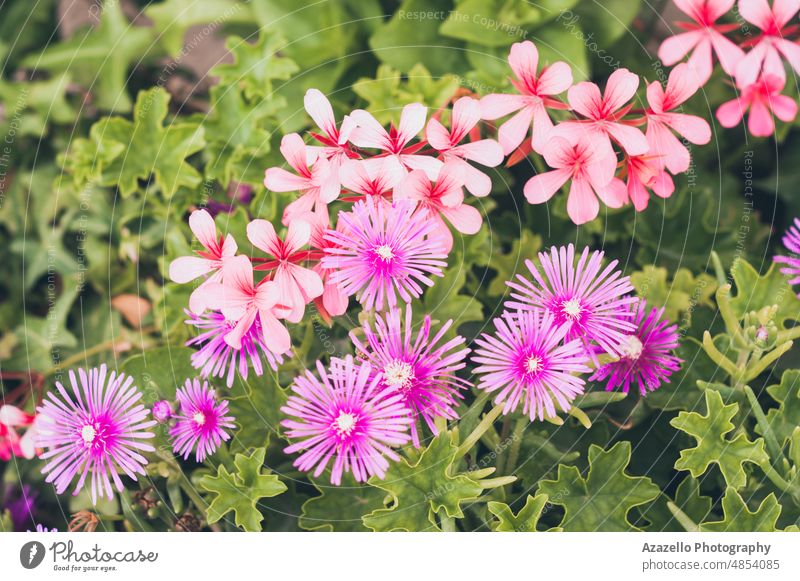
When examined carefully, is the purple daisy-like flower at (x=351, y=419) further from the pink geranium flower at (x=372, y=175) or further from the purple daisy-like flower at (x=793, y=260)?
the purple daisy-like flower at (x=793, y=260)

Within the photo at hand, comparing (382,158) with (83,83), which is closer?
(382,158)

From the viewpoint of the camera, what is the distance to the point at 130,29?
0.69 meters

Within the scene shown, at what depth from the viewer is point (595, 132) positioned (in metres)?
0.43

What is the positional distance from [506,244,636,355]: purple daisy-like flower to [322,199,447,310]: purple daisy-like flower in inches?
2.2

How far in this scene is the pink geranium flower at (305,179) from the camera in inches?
16.5

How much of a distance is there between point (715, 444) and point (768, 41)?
0.26 m

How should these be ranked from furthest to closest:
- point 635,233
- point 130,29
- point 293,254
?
point 130,29, point 635,233, point 293,254

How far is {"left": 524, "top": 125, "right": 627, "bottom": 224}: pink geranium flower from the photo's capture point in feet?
1.40

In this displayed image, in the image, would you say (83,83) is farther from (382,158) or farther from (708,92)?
(708,92)

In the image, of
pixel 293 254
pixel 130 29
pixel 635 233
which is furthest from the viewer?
pixel 130 29

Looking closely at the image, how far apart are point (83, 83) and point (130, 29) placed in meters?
0.07

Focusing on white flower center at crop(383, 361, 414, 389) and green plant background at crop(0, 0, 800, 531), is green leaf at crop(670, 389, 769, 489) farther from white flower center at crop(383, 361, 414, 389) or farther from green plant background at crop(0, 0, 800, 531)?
white flower center at crop(383, 361, 414, 389)

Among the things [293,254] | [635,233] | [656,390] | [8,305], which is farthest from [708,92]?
[8,305]
